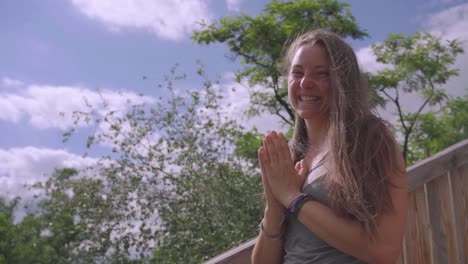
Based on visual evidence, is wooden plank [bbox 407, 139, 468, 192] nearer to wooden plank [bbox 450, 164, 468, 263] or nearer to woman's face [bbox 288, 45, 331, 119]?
wooden plank [bbox 450, 164, 468, 263]

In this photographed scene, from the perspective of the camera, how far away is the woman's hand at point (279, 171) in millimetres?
1412

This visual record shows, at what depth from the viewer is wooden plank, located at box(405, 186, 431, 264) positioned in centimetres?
233

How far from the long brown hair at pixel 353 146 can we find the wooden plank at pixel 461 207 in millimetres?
1264

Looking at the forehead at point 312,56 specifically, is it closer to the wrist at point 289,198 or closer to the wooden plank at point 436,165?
the wrist at point 289,198

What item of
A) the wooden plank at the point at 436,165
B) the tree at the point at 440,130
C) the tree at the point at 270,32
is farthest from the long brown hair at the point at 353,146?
the tree at the point at 440,130

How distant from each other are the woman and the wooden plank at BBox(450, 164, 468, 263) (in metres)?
1.22

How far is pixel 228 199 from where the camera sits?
22.1 feet

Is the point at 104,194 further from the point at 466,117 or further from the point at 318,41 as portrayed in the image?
the point at 466,117

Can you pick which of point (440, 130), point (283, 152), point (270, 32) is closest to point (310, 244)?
point (283, 152)

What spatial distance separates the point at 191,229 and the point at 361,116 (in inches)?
207

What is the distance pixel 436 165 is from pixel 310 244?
1.21m

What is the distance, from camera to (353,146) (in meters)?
1.38

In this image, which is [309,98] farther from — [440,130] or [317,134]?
[440,130]

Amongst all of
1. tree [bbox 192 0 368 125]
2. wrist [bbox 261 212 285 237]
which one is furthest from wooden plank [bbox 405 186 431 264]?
tree [bbox 192 0 368 125]
